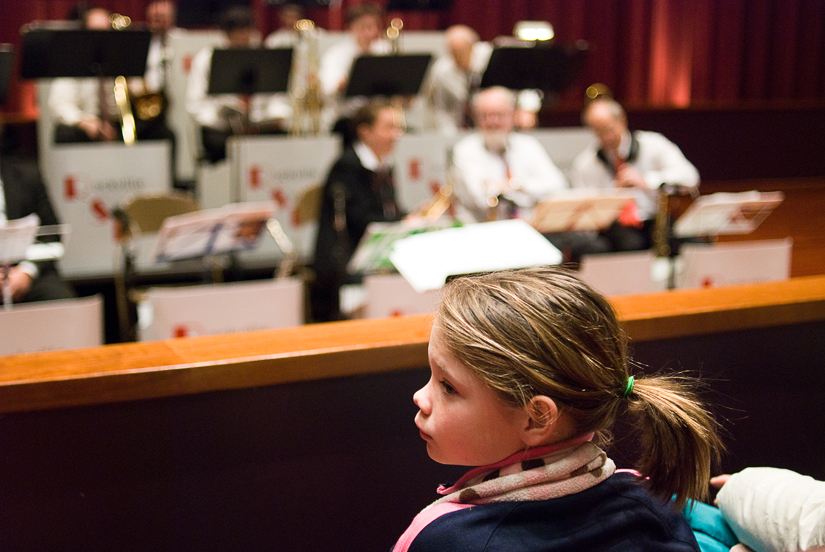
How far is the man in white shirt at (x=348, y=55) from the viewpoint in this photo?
5652 mm

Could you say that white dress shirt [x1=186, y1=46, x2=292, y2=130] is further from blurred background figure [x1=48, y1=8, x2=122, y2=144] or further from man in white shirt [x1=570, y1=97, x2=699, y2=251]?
man in white shirt [x1=570, y1=97, x2=699, y2=251]

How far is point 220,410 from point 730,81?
9238 mm

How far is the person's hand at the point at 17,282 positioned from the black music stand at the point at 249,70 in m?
1.92

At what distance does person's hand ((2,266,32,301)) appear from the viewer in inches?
125

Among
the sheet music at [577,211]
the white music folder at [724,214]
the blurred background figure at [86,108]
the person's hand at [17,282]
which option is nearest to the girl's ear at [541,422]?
the sheet music at [577,211]

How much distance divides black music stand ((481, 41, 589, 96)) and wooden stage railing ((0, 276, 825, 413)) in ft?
12.5

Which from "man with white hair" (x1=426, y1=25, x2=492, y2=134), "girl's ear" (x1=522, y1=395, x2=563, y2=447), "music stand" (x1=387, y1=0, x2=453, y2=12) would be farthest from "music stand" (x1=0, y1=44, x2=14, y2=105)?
"girl's ear" (x1=522, y1=395, x2=563, y2=447)

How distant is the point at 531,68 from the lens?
17.2 feet

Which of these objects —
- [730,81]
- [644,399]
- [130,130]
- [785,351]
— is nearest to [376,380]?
[644,399]

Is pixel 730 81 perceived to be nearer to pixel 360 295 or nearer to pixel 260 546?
pixel 360 295

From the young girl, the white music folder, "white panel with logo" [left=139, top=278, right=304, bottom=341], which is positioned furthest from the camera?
the white music folder

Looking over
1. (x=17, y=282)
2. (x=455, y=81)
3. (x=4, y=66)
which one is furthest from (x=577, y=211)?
(x=4, y=66)

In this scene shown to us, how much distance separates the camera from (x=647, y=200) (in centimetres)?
461

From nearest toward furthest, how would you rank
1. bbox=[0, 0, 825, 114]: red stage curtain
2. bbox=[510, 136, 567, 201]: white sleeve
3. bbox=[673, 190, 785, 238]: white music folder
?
bbox=[673, 190, 785, 238]: white music folder, bbox=[510, 136, 567, 201]: white sleeve, bbox=[0, 0, 825, 114]: red stage curtain
